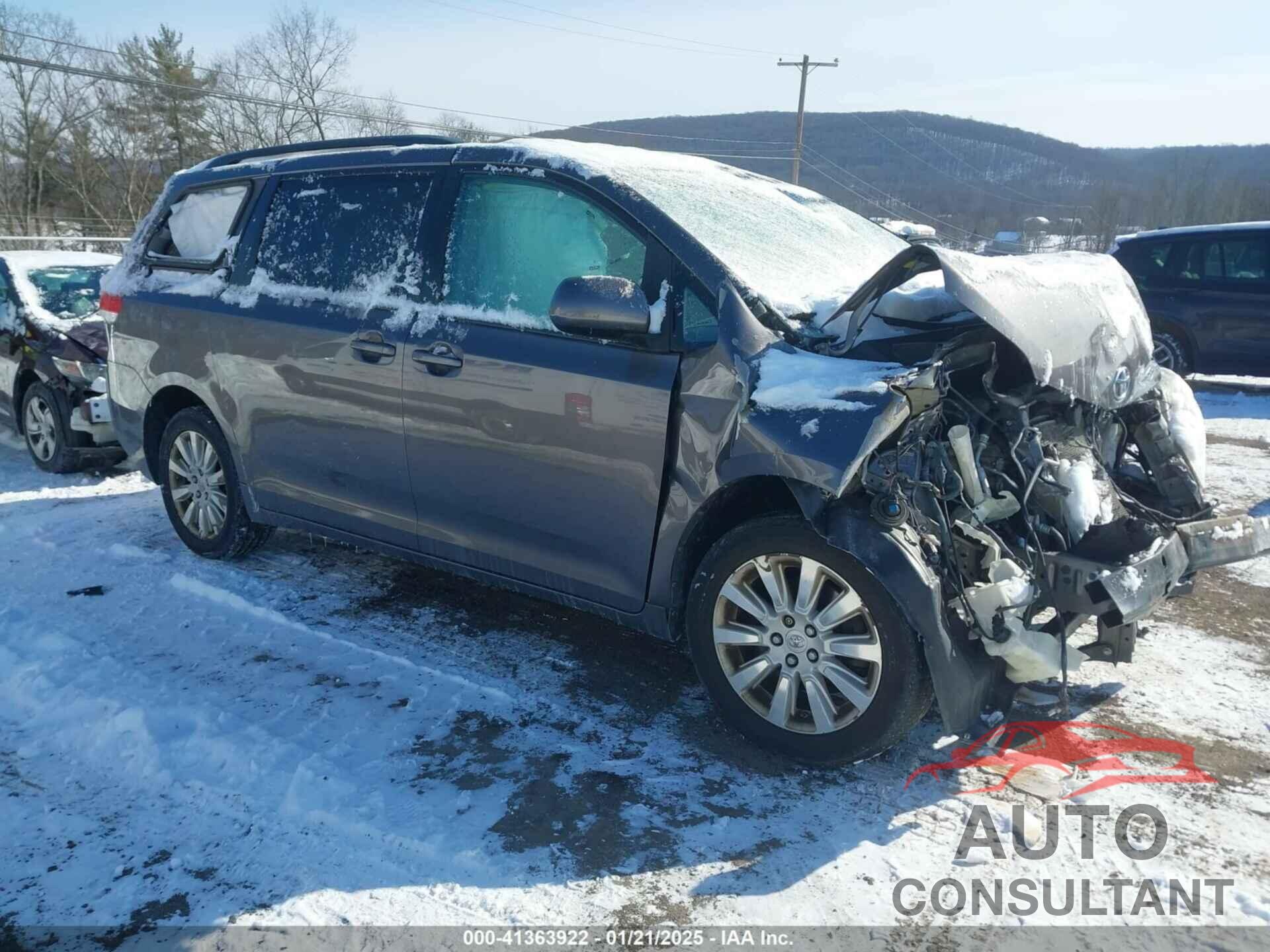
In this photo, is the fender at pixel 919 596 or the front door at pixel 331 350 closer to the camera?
the fender at pixel 919 596

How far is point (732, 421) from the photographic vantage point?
3135 millimetres

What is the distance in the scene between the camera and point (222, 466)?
4922 mm

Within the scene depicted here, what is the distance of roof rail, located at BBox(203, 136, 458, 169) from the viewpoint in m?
4.36

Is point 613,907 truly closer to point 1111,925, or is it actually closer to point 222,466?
point 1111,925

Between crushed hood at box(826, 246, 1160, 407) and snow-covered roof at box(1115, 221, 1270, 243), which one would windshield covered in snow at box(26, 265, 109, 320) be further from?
snow-covered roof at box(1115, 221, 1270, 243)

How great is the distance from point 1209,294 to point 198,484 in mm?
9969

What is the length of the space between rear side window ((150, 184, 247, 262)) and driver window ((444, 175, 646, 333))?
166cm

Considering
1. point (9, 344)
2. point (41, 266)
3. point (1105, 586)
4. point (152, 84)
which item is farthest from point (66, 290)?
point (152, 84)

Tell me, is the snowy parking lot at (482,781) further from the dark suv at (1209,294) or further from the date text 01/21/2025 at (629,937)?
the dark suv at (1209,294)

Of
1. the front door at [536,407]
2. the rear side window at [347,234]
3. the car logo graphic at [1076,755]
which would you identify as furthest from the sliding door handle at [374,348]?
the car logo graphic at [1076,755]

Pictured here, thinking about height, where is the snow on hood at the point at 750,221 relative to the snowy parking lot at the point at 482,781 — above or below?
above

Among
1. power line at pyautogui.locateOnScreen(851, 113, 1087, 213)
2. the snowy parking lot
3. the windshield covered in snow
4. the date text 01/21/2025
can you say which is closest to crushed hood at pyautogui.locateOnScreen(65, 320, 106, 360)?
the windshield covered in snow

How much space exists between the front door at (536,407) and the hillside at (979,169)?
68.3 metres

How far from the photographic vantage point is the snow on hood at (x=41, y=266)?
7316 mm
